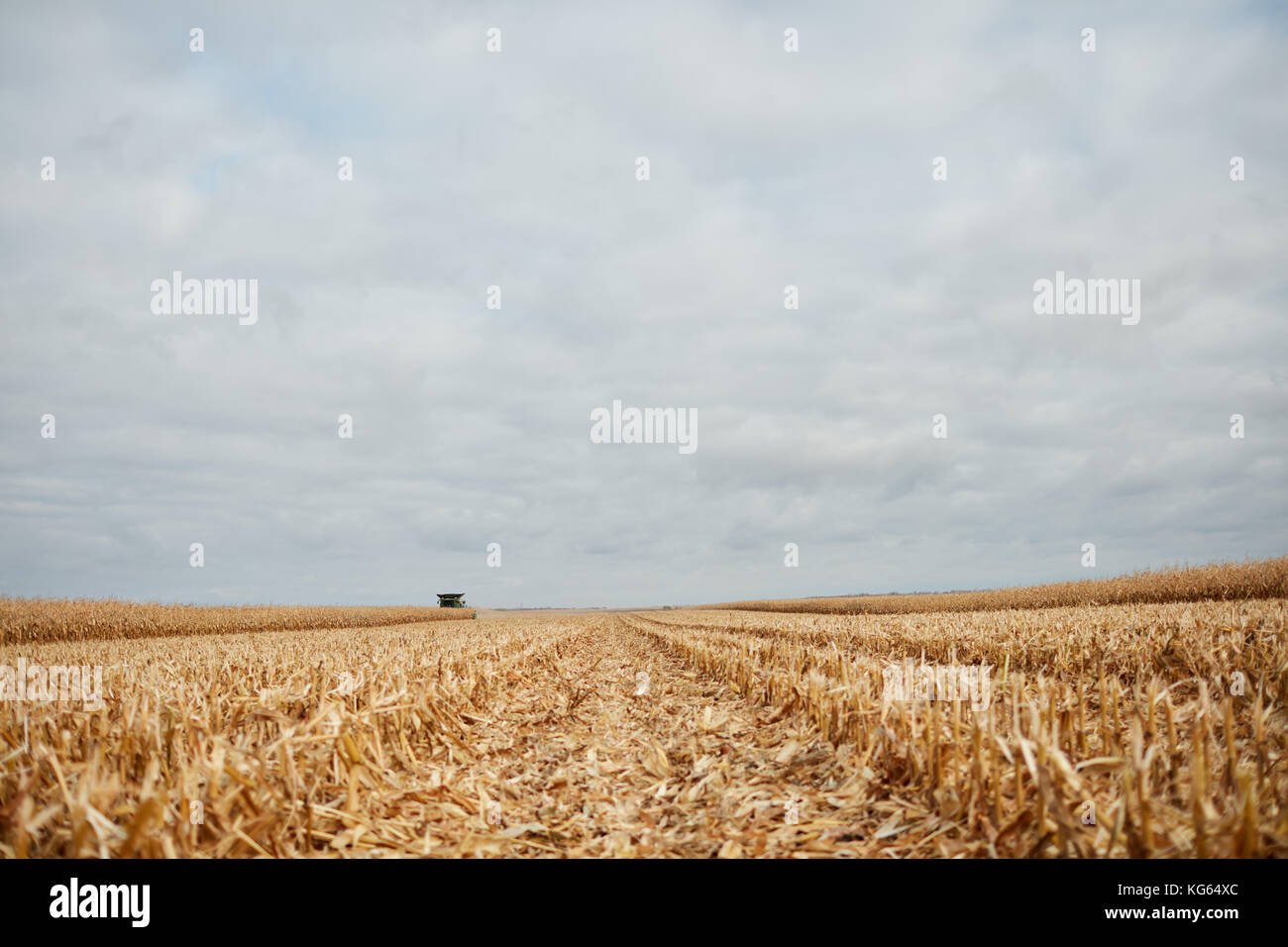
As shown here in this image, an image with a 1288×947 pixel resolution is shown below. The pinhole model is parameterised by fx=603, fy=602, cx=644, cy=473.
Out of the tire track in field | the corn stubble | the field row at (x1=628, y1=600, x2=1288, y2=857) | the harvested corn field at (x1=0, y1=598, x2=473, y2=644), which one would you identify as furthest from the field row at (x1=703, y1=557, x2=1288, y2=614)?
the harvested corn field at (x1=0, y1=598, x2=473, y2=644)

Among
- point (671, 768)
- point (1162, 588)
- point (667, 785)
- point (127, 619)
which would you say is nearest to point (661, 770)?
point (671, 768)

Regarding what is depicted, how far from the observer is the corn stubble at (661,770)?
12.2 ft

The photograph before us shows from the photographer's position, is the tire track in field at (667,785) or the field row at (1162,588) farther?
the field row at (1162,588)

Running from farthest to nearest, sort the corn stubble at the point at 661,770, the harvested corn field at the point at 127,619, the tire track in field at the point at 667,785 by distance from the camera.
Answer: the harvested corn field at the point at 127,619 → the tire track in field at the point at 667,785 → the corn stubble at the point at 661,770

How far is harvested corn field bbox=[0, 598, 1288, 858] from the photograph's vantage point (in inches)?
148

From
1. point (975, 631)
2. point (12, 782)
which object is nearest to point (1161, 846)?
point (12, 782)

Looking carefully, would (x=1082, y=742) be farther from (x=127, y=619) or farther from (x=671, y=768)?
(x=127, y=619)

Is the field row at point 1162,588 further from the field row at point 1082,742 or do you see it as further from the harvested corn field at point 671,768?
the harvested corn field at point 671,768

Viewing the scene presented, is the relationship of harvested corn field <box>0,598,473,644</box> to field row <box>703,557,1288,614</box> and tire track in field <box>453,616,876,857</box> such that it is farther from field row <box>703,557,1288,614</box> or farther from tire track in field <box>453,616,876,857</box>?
field row <box>703,557,1288,614</box>

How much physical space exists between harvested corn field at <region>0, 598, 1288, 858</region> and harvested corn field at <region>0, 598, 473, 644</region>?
29859 millimetres

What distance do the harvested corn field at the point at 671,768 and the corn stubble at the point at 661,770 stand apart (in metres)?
0.03

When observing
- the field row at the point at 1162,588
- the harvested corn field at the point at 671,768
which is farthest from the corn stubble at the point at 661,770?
the field row at the point at 1162,588

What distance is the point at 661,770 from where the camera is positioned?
678cm

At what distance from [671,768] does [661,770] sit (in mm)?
193
